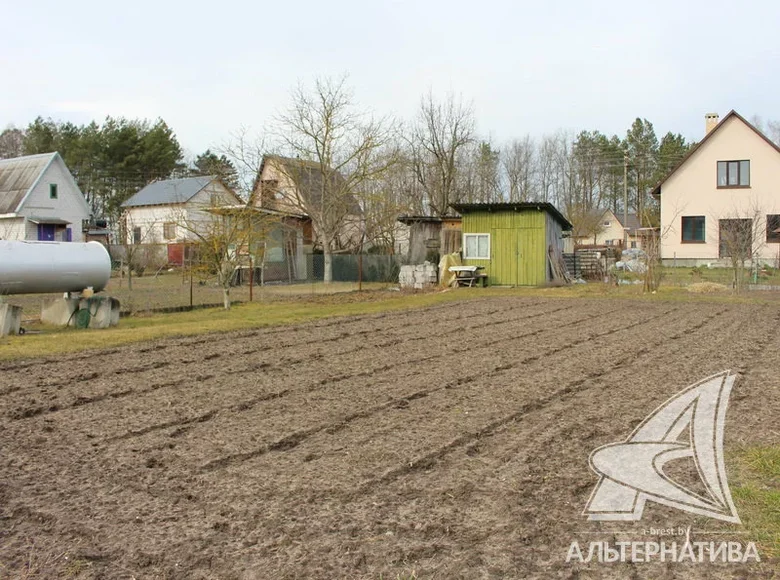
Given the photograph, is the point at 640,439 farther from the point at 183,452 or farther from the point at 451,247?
the point at 451,247

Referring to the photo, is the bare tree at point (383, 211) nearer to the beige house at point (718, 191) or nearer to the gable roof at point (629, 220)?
the beige house at point (718, 191)

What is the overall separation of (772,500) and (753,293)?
20045 millimetres

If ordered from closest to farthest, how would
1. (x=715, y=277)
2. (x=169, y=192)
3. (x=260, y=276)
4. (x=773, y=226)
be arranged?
(x=715, y=277) → (x=260, y=276) → (x=773, y=226) → (x=169, y=192)

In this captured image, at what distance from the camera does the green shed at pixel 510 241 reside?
25000mm

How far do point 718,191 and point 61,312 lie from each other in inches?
1304

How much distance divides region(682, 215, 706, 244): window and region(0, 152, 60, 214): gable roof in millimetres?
36140

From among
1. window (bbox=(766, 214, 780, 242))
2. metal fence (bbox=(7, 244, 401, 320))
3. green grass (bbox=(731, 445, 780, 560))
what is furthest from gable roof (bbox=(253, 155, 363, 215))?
green grass (bbox=(731, 445, 780, 560))

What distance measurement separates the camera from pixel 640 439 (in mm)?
5195

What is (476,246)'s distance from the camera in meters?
26.0

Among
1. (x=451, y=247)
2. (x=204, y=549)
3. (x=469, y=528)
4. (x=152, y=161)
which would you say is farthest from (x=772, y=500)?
(x=152, y=161)

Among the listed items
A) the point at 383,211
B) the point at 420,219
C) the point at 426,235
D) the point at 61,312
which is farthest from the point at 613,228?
the point at 61,312

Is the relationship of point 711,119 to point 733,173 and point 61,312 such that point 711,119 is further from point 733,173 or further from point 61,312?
point 61,312

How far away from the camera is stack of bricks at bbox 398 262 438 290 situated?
24984 mm

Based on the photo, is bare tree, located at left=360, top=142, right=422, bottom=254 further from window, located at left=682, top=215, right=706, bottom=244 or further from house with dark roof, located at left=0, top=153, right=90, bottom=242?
house with dark roof, located at left=0, top=153, right=90, bottom=242
